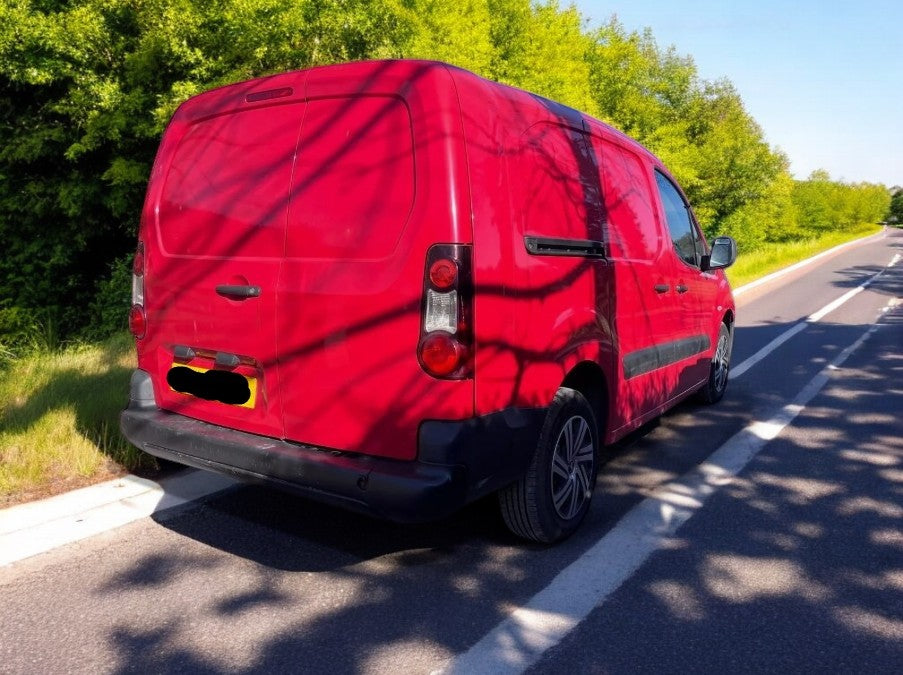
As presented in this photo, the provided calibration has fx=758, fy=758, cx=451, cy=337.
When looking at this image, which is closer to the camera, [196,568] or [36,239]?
[196,568]

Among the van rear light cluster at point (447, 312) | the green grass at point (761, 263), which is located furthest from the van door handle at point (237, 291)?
the green grass at point (761, 263)

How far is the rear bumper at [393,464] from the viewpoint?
2.77 m

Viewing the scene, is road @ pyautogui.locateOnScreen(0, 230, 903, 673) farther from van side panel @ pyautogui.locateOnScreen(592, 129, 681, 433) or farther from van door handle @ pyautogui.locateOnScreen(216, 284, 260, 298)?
van door handle @ pyautogui.locateOnScreen(216, 284, 260, 298)

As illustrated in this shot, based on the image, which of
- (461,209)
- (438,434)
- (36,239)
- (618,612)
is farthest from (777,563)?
(36,239)

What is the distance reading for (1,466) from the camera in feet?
13.2

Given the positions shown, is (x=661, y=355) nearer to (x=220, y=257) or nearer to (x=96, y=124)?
(x=220, y=257)

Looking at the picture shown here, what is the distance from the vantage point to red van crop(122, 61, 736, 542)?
2.82 m

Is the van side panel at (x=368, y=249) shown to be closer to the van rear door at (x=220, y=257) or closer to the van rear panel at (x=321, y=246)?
the van rear panel at (x=321, y=246)

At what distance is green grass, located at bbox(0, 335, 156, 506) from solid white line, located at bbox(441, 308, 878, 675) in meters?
2.52

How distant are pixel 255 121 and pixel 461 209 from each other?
1127 millimetres

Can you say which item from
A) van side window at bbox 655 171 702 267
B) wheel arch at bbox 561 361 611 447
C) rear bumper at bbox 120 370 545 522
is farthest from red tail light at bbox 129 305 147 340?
van side window at bbox 655 171 702 267

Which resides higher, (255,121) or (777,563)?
(255,121)

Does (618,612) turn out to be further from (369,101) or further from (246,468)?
(369,101)

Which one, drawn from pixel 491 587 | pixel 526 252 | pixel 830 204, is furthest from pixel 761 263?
pixel 830 204
